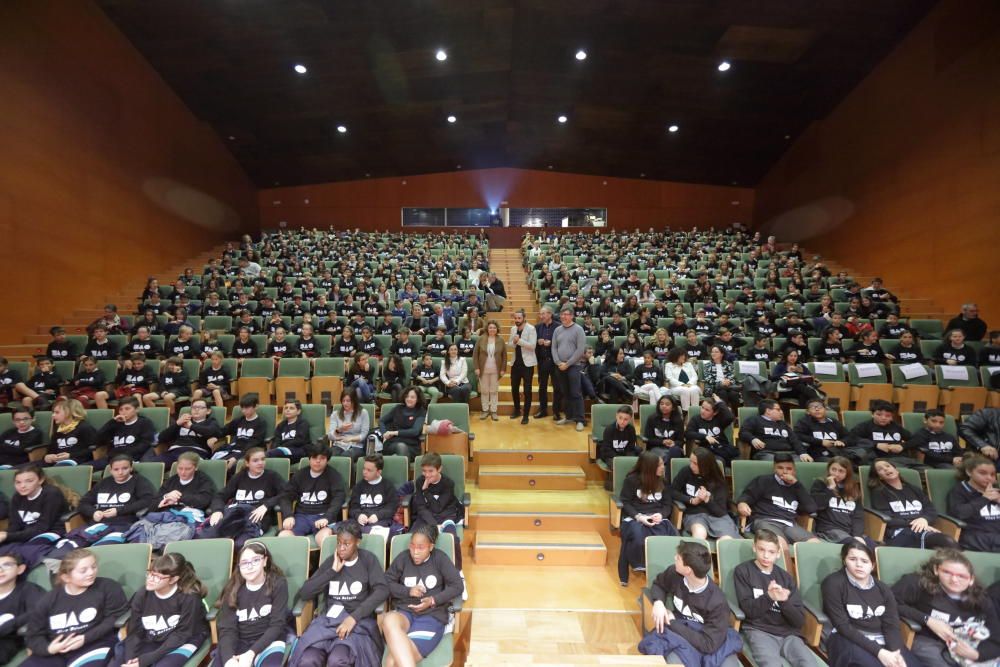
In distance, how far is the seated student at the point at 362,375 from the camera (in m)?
4.98

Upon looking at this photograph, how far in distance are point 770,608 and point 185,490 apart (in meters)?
3.68

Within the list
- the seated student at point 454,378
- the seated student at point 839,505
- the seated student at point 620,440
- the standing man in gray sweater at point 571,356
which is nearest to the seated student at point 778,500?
the seated student at point 839,505

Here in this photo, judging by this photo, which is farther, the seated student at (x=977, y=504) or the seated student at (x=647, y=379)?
the seated student at (x=647, y=379)

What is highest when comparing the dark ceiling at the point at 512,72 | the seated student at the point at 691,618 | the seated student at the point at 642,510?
the dark ceiling at the point at 512,72

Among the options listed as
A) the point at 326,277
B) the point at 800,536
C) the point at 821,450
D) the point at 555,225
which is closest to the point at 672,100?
the point at 555,225

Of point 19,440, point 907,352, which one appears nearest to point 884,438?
point 907,352

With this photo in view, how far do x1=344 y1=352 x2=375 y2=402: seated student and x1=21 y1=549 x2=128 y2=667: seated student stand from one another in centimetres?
264

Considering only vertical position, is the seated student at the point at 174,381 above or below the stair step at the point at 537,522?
above

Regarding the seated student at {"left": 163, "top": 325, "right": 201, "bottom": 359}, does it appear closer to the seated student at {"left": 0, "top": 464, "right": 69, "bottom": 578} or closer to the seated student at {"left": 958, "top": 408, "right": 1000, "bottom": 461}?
the seated student at {"left": 0, "top": 464, "right": 69, "bottom": 578}

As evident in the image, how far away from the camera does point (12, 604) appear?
95.1 inches

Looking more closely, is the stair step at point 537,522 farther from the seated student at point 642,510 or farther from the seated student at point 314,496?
the seated student at point 314,496

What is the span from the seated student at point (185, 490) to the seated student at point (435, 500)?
1442 millimetres

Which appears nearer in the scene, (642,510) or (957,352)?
(642,510)

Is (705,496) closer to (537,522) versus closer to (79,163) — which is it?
(537,522)
